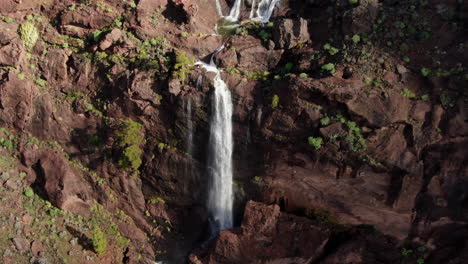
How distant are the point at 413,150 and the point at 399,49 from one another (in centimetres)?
513

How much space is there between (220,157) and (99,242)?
8.14m

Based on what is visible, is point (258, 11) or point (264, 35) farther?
point (258, 11)

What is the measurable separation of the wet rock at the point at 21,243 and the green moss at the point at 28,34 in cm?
1100

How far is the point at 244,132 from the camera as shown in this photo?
A: 22.5m

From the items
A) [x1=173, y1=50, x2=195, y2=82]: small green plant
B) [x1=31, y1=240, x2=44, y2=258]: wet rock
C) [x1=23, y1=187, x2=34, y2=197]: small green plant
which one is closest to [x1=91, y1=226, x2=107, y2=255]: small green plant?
[x1=31, y1=240, x2=44, y2=258]: wet rock

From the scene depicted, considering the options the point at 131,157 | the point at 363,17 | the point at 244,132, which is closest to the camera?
the point at 363,17

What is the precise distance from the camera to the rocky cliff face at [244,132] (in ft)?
65.8

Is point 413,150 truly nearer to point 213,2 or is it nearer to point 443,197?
point 443,197

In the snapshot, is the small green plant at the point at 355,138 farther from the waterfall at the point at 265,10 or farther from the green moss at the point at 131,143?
the green moss at the point at 131,143

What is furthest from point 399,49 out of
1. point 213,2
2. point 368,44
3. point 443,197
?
point 213,2

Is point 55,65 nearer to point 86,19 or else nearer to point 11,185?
point 86,19

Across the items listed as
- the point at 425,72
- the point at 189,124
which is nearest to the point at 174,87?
the point at 189,124

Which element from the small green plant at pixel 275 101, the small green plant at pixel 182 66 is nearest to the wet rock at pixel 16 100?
the small green plant at pixel 182 66

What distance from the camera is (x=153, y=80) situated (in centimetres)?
2364
